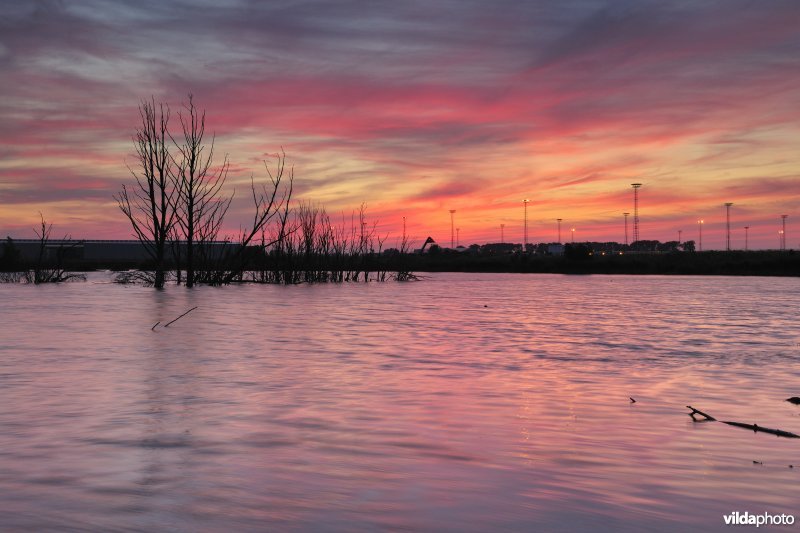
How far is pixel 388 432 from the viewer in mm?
7094

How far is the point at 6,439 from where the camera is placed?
6.61 meters

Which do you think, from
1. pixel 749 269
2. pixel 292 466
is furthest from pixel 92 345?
pixel 749 269

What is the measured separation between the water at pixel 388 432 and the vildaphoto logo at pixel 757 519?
A: 3.0 inches

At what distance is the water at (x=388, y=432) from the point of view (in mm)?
4738

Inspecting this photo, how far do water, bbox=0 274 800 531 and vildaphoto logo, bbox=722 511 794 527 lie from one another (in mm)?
77

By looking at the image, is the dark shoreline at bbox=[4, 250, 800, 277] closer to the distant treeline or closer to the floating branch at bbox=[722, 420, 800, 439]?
the distant treeline

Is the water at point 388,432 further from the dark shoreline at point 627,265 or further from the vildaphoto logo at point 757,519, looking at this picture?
the dark shoreline at point 627,265

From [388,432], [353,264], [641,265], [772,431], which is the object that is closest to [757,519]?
[772,431]

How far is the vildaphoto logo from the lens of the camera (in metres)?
4.51

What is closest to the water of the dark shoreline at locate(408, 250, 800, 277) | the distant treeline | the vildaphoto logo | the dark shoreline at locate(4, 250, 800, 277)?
the vildaphoto logo

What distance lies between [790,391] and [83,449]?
8.30m

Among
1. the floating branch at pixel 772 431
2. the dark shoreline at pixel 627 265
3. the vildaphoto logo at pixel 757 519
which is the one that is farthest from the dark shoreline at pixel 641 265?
the vildaphoto logo at pixel 757 519

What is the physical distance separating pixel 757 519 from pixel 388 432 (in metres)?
3.33

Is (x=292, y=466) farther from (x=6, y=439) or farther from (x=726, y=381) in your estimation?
(x=726, y=381)
